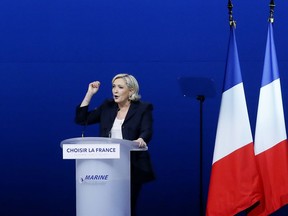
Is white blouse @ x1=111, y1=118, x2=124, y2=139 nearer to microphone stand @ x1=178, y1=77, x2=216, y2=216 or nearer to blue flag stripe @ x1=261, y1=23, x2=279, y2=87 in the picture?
microphone stand @ x1=178, y1=77, x2=216, y2=216

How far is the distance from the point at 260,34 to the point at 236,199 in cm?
137

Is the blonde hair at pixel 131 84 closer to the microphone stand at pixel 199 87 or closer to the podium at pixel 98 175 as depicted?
the podium at pixel 98 175

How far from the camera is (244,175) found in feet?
13.3

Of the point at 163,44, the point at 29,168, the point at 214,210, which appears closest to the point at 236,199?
the point at 214,210

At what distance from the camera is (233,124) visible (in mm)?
4102

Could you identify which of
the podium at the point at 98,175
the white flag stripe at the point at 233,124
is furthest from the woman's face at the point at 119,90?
the white flag stripe at the point at 233,124

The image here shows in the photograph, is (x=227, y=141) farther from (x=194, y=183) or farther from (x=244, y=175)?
(x=194, y=183)

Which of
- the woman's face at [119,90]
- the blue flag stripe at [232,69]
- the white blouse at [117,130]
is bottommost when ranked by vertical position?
the white blouse at [117,130]

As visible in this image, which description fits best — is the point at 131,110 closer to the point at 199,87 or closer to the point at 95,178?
the point at 95,178

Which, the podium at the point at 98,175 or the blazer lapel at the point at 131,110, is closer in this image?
the podium at the point at 98,175

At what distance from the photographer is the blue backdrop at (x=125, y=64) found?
4828 millimetres

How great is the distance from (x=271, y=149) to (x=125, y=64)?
4.40 feet

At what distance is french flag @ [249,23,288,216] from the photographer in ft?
13.3

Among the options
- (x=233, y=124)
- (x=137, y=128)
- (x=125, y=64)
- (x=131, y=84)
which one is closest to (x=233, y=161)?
(x=233, y=124)
